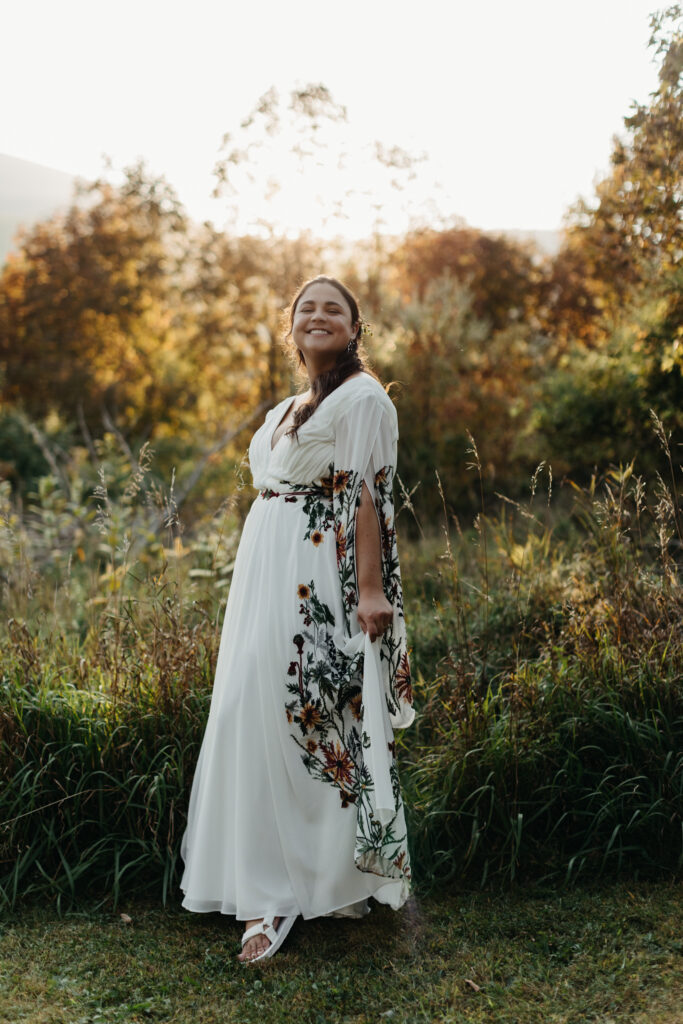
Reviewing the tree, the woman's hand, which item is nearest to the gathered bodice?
the woman's hand

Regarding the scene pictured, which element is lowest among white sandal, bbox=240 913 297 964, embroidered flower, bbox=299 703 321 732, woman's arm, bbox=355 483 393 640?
white sandal, bbox=240 913 297 964

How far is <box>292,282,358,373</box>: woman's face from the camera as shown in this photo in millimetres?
2932

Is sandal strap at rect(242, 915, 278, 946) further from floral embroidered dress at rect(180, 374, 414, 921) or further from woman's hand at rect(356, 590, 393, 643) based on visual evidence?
woman's hand at rect(356, 590, 393, 643)

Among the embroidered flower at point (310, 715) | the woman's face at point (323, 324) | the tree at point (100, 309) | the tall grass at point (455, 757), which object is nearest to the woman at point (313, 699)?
the embroidered flower at point (310, 715)

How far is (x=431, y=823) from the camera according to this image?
121 inches

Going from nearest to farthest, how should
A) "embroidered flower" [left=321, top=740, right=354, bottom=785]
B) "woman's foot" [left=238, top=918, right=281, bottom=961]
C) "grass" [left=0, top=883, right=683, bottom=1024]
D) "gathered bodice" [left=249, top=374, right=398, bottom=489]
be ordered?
"grass" [left=0, top=883, right=683, bottom=1024] → "woman's foot" [left=238, top=918, right=281, bottom=961] → "embroidered flower" [left=321, top=740, right=354, bottom=785] → "gathered bodice" [left=249, top=374, right=398, bottom=489]

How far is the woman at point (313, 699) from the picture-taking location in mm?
2646

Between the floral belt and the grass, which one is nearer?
the grass

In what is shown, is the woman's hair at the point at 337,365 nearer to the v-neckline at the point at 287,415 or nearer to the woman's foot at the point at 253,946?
the v-neckline at the point at 287,415

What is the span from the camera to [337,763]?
2697 millimetres

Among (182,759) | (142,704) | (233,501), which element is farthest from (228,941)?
(233,501)

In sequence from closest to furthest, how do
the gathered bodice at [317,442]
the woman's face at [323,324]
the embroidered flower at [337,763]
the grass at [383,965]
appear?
1. the grass at [383,965]
2. the embroidered flower at [337,763]
3. the gathered bodice at [317,442]
4. the woman's face at [323,324]

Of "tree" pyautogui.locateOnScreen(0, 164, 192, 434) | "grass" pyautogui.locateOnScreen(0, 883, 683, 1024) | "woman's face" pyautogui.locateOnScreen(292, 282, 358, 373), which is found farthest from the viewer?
"tree" pyautogui.locateOnScreen(0, 164, 192, 434)

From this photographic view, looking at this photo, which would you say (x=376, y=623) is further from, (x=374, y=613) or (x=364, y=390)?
(x=364, y=390)
